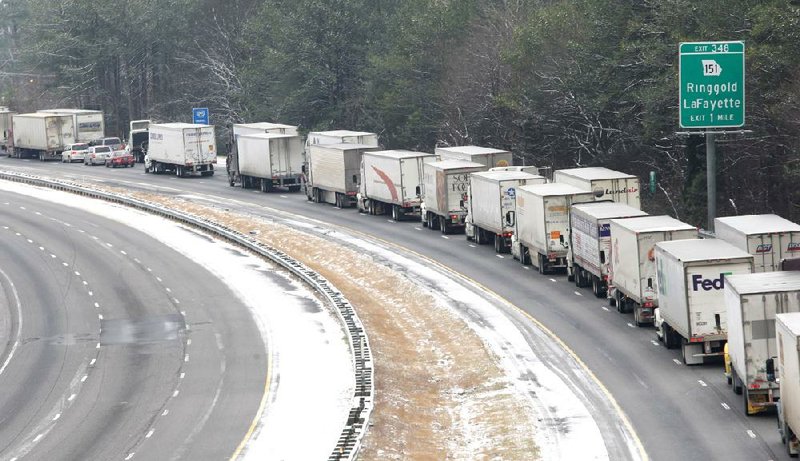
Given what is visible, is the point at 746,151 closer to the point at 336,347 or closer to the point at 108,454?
the point at 336,347

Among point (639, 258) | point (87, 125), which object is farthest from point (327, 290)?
point (87, 125)

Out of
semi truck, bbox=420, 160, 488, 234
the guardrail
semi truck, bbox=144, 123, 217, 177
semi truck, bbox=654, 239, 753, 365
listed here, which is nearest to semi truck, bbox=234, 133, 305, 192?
semi truck, bbox=144, 123, 217, 177

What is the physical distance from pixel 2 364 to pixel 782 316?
25256mm

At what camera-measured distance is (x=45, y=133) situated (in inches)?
4232

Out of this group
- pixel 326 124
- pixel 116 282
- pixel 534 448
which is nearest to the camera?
pixel 534 448

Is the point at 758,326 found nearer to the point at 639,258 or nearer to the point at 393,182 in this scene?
the point at 639,258

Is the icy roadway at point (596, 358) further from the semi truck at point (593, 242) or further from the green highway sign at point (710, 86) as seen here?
the green highway sign at point (710, 86)

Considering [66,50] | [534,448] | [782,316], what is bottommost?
[534,448]

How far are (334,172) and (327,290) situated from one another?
80.8ft

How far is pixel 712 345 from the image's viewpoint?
37.8 meters

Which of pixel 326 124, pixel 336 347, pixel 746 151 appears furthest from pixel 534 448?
pixel 326 124

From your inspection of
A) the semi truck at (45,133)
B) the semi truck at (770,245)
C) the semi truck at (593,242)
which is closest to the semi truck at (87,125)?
the semi truck at (45,133)

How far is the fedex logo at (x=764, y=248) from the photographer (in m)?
40.8

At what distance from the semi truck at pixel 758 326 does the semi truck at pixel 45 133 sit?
272ft
